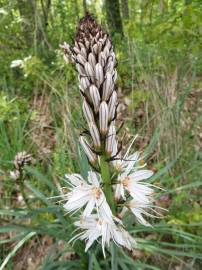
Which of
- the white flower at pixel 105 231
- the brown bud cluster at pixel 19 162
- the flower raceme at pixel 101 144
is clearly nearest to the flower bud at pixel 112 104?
the flower raceme at pixel 101 144

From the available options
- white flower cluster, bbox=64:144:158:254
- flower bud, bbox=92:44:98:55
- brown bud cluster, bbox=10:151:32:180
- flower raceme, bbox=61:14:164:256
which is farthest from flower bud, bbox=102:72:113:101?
brown bud cluster, bbox=10:151:32:180

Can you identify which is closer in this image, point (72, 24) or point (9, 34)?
point (9, 34)

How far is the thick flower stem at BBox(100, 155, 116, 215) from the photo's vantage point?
97.9 inches

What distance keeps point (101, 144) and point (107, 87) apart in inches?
13.2

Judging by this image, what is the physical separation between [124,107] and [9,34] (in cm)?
291

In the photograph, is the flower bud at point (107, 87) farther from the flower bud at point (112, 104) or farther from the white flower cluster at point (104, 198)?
the white flower cluster at point (104, 198)

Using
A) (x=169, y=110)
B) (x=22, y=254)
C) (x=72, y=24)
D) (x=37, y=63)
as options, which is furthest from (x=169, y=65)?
(x=72, y=24)

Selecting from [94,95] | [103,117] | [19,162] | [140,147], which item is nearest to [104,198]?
[103,117]

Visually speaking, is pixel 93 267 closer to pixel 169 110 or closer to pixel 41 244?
pixel 41 244

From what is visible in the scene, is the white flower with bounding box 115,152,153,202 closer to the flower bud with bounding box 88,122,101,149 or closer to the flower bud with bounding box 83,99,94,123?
Result: the flower bud with bounding box 88,122,101,149

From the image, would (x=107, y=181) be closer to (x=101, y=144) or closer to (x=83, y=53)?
(x=101, y=144)

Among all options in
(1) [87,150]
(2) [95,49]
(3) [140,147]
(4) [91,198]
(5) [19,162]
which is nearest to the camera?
(2) [95,49]

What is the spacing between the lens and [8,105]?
540 centimetres

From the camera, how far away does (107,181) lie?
2.57 meters
